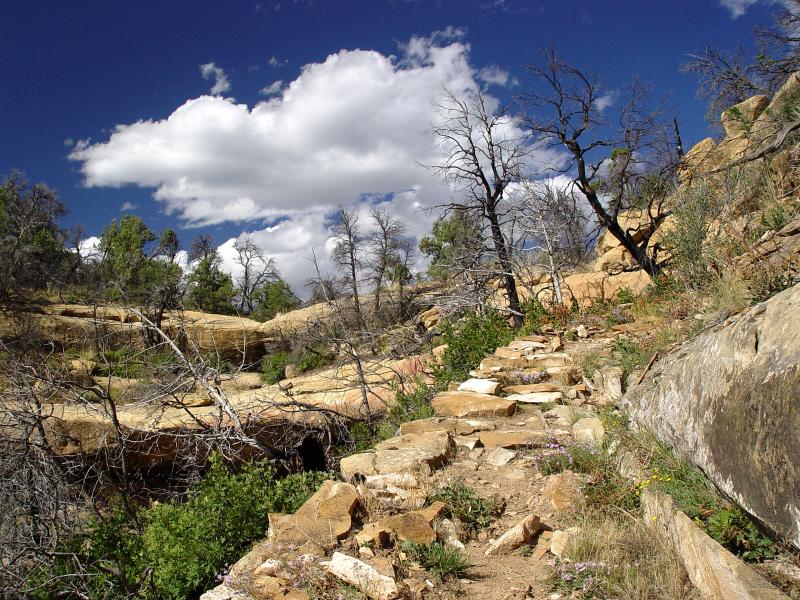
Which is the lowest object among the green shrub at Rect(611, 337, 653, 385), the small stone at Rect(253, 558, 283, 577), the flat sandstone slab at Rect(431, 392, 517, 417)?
the small stone at Rect(253, 558, 283, 577)

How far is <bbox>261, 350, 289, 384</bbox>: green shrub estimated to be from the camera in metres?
20.4

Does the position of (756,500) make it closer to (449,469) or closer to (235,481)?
(449,469)

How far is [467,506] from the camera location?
13.5 feet

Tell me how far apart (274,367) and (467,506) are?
59.0 ft

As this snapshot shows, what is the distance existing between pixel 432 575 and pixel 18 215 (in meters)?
31.4

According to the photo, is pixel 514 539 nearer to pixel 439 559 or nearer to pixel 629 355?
pixel 439 559

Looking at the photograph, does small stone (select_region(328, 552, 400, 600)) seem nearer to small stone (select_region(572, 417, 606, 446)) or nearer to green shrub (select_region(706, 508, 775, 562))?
green shrub (select_region(706, 508, 775, 562))

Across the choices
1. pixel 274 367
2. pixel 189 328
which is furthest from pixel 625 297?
pixel 189 328

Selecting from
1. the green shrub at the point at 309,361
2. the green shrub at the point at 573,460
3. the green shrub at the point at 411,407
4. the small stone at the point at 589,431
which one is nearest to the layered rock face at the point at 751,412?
the green shrub at the point at 573,460

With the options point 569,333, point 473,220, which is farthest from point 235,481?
point 473,220

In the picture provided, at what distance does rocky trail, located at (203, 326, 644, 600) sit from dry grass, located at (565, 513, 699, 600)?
196 mm

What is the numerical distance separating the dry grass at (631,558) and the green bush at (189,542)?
277 centimetres

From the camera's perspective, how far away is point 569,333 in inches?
377

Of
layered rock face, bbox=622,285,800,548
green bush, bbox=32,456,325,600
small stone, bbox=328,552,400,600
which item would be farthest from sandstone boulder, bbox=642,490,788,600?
green bush, bbox=32,456,325,600
